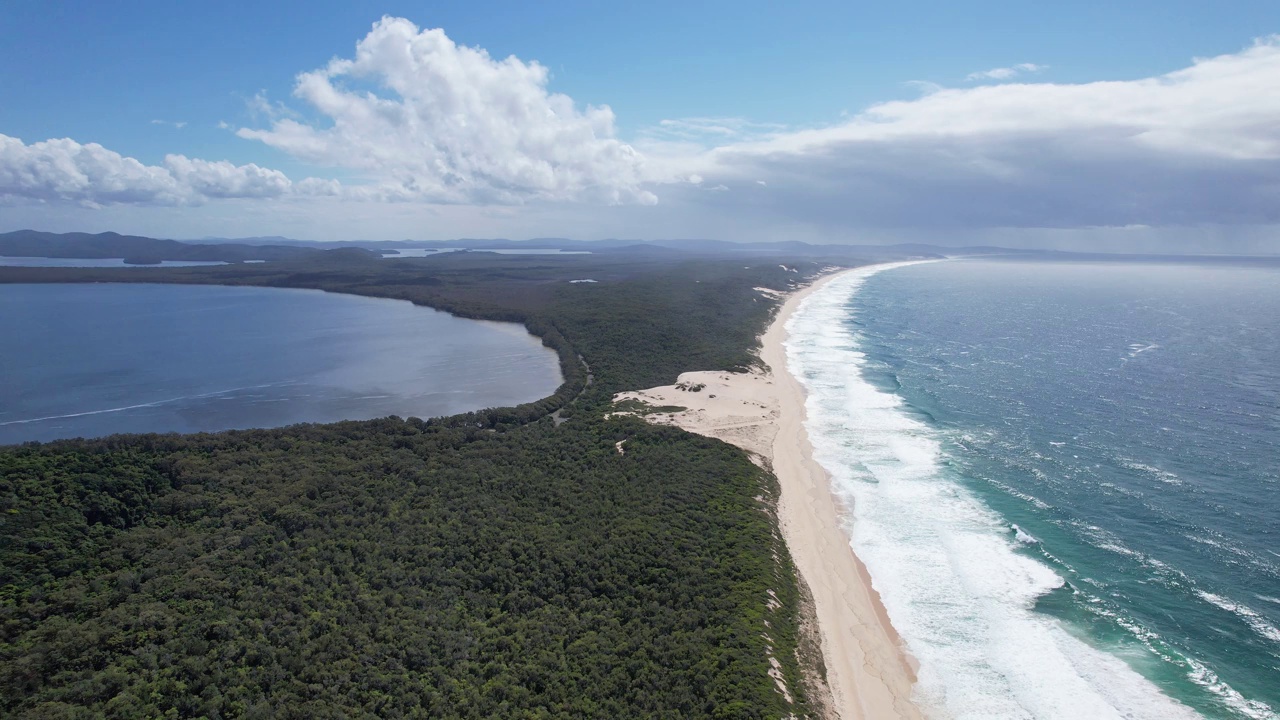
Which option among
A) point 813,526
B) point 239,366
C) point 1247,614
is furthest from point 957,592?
point 239,366

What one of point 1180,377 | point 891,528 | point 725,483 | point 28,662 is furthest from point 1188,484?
point 28,662

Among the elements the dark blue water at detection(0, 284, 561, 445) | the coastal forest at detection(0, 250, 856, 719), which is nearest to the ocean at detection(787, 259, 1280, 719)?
the coastal forest at detection(0, 250, 856, 719)

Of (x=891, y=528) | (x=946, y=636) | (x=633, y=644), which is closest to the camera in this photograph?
(x=633, y=644)

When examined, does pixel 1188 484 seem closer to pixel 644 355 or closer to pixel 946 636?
pixel 946 636

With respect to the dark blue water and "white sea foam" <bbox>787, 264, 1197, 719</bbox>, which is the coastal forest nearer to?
"white sea foam" <bbox>787, 264, 1197, 719</bbox>

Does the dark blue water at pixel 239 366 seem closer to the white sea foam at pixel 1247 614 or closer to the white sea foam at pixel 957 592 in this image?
the white sea foam at pixel 957 592

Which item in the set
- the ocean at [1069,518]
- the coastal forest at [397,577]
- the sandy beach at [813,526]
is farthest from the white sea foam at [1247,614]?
the coastal forest at [397,577]

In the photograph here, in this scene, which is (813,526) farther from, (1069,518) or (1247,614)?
(1247,614)
